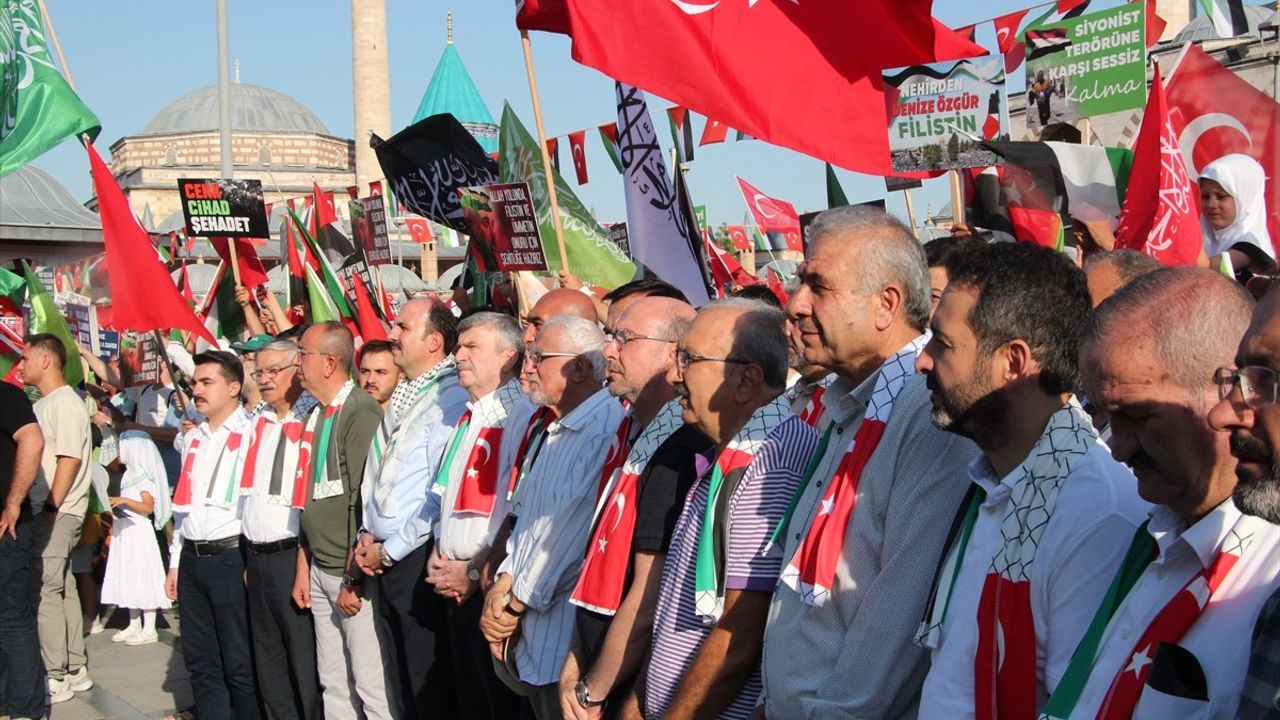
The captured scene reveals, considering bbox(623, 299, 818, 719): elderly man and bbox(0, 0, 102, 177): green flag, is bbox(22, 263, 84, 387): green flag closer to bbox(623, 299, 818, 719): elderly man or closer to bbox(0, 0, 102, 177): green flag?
bbox(0, 0, 102, 177): green flag

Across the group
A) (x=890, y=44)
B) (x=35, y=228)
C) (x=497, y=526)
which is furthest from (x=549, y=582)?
(x=35, y=228)

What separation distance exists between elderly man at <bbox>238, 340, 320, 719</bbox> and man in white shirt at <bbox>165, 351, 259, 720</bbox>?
10cm

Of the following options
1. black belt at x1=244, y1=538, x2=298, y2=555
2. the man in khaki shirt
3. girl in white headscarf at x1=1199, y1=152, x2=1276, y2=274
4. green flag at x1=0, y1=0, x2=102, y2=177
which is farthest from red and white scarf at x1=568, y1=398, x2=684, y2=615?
green flag at x1=0, y1=0, x2=102, y2=177

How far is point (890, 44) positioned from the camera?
4594 millimetres

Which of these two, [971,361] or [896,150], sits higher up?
[896,150]

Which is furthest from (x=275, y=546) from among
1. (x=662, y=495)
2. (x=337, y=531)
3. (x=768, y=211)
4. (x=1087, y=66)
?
(x=768, y=211)

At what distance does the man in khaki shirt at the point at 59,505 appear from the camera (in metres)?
8.11

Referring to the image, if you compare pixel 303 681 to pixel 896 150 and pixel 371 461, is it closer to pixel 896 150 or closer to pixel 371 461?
pixel 371 461

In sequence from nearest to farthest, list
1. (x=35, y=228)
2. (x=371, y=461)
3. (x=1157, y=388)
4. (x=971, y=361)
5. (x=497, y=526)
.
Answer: (x=1157, y=388) < (x=971, y=361) < (x=497, y=526) < (x=371, y=461) < (x=35, y=228)

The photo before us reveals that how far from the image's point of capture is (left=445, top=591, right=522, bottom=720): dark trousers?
17.8 ft

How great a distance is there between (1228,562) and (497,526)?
145 inches

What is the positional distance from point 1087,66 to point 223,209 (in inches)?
256

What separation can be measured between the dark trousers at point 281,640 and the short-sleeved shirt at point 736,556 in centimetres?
373

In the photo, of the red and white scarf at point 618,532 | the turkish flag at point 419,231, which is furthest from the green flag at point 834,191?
the turkish flag at point 419,231
